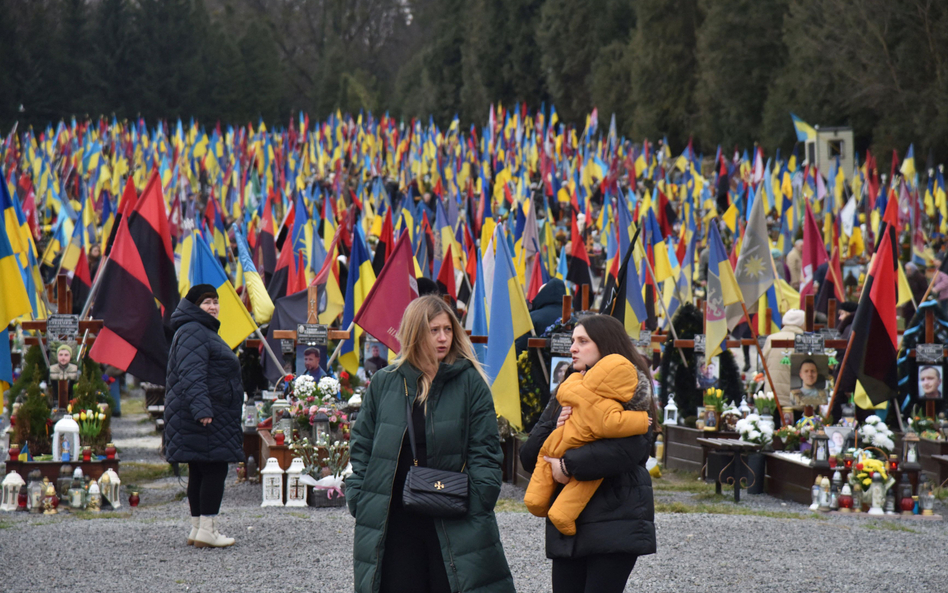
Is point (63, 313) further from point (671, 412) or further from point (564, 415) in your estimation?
point (564, 415)

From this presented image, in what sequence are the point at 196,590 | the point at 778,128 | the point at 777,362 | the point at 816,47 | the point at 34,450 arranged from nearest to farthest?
the point at 196,590
the point at 34,450
the point at 777,362
the point at 816,47
the point at 778,128

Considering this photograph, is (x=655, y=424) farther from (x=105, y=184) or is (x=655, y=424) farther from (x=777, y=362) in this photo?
(x=105, y=184)

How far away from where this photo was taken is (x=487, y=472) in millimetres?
4180

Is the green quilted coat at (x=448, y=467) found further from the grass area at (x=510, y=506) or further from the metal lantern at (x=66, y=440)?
the metal lantern at (x=66, y=440)

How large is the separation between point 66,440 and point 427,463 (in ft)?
17.3

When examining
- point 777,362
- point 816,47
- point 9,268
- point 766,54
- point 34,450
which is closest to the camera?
point 9,268

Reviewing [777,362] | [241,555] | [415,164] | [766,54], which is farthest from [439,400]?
[766,54]

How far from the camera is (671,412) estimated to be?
1083cm

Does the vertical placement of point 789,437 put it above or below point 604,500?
below

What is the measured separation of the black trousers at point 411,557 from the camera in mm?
4184

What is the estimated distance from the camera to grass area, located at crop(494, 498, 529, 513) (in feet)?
27.4

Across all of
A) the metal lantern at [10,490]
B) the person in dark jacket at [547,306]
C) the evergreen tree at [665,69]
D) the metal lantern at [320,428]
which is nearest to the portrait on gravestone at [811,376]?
the person in dark jacket at [547,306]

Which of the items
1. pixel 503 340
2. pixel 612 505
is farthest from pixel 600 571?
pixel 503 340

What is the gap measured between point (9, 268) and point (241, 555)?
2.33 metres
